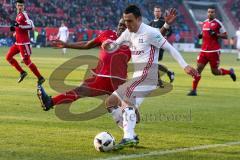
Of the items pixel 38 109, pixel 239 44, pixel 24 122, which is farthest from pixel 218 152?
pixel 239 44

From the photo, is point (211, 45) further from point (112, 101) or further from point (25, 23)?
point (112, 101)

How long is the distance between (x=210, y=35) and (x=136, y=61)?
971 cm

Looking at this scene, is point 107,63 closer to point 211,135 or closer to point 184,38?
point 211,135

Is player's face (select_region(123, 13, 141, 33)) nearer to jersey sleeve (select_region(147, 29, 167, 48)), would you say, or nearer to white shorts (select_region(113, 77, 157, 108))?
jersey sleeve (select_region(147, 29, 167, 48))

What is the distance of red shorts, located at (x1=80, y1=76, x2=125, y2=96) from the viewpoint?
34.0 ft

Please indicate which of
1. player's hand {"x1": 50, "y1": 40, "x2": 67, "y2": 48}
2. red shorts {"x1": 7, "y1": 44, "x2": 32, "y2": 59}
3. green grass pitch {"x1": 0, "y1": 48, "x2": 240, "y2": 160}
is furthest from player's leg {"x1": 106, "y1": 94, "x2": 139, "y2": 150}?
red shorts {"x1": 7, "y1": 44, "x2": 32, "y2": 59}

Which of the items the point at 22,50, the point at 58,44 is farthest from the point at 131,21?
the point at 22,50

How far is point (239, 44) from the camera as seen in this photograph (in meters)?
45.0

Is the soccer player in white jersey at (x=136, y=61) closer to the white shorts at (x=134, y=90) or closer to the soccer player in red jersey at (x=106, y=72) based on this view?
the white shorts at (x=134, y=90)

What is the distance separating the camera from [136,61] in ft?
31.8

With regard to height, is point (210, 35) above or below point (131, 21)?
below

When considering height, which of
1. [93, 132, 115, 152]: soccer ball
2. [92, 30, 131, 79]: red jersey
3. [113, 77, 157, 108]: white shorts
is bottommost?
[93, 132, 115, 152]: soccer ball

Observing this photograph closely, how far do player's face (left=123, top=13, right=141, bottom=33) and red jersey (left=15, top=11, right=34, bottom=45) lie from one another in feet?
37.1

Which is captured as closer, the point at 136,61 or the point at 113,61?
the point at 136,61
